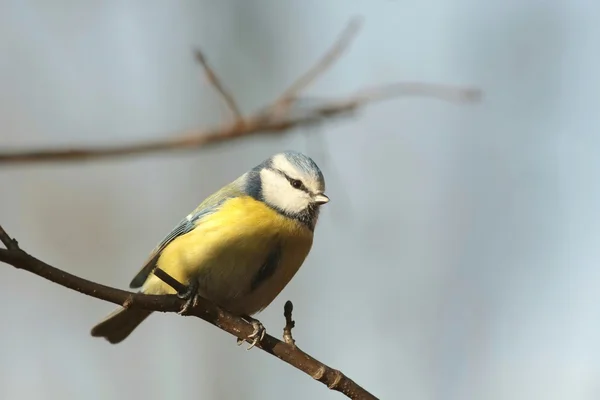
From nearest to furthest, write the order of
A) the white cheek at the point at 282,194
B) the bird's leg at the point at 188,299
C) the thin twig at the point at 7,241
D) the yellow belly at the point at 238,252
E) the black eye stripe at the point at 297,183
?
the thin twig at the point at 7,241 → the bird's leg at the point at 188,299 → the yellow belly at the point at 238,252 → the white cheek at the point at 282,194 → the black eye stripe at the point at 297,183

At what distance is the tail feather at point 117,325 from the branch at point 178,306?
3.66ft

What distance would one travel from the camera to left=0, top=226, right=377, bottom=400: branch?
5.69 feet

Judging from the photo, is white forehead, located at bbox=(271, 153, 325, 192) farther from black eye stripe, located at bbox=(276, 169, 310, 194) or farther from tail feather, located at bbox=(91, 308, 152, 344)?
tail feather, located at bbox=(91, 308, 152, 344)

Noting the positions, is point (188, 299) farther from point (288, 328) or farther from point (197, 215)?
point (197, 215)

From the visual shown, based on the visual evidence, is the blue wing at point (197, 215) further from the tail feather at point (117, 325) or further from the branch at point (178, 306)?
the branch at point (178, 306)

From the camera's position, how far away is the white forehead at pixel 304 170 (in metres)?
3.32

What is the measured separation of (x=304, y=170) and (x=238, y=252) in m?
0.56

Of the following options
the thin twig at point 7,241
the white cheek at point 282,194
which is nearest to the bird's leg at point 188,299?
the thin twig at point 7,241

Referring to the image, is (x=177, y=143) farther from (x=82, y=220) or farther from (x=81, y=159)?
(x=82, y=220)

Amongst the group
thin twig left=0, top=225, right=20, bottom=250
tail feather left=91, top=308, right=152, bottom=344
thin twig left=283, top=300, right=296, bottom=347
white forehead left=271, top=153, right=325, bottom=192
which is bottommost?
thin twig left=0, top=225, right=20, bottom=250

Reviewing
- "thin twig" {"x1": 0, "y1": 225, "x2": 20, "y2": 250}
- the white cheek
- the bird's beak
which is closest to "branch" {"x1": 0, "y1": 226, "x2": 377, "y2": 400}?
"thin twig" {"x1": 0, "y1": 225, "x2": 20, "y2": 250}

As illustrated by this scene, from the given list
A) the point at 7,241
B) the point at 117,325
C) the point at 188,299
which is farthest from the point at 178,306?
the point at 117,325

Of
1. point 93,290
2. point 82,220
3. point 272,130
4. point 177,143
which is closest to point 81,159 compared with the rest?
point 177,143

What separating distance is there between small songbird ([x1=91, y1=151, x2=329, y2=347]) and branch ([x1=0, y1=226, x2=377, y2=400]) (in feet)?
1.36
